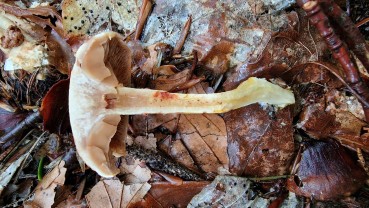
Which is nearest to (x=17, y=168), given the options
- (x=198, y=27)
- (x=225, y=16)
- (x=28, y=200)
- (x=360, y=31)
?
(x=28, y=200)

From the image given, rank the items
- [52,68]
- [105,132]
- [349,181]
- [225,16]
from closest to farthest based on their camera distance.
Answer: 1. [105,132]
2. [349,181]
3. [225,16]
4. [52,68]

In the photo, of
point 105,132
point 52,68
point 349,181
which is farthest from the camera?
point 52,68

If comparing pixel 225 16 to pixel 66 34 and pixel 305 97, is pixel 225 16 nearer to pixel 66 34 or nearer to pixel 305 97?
pixel 305 97

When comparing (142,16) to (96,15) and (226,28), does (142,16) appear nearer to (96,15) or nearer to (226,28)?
(96,15)

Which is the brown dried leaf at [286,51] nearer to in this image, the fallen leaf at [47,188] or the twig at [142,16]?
the twig at [142,16]

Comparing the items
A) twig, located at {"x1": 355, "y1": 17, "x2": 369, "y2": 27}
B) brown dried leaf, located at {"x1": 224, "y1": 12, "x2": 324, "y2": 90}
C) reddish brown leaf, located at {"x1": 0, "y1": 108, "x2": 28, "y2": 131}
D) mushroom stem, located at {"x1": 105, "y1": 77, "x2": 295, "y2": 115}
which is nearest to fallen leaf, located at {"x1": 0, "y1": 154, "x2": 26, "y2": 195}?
reddish brown leaf, located at {"x1": 0, "y1": 108, "x2": 28, "y2": 131}

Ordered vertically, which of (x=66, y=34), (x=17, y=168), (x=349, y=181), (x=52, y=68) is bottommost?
(x=349, y=181)

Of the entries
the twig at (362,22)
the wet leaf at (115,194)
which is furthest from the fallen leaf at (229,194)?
the twig at (362,22)
